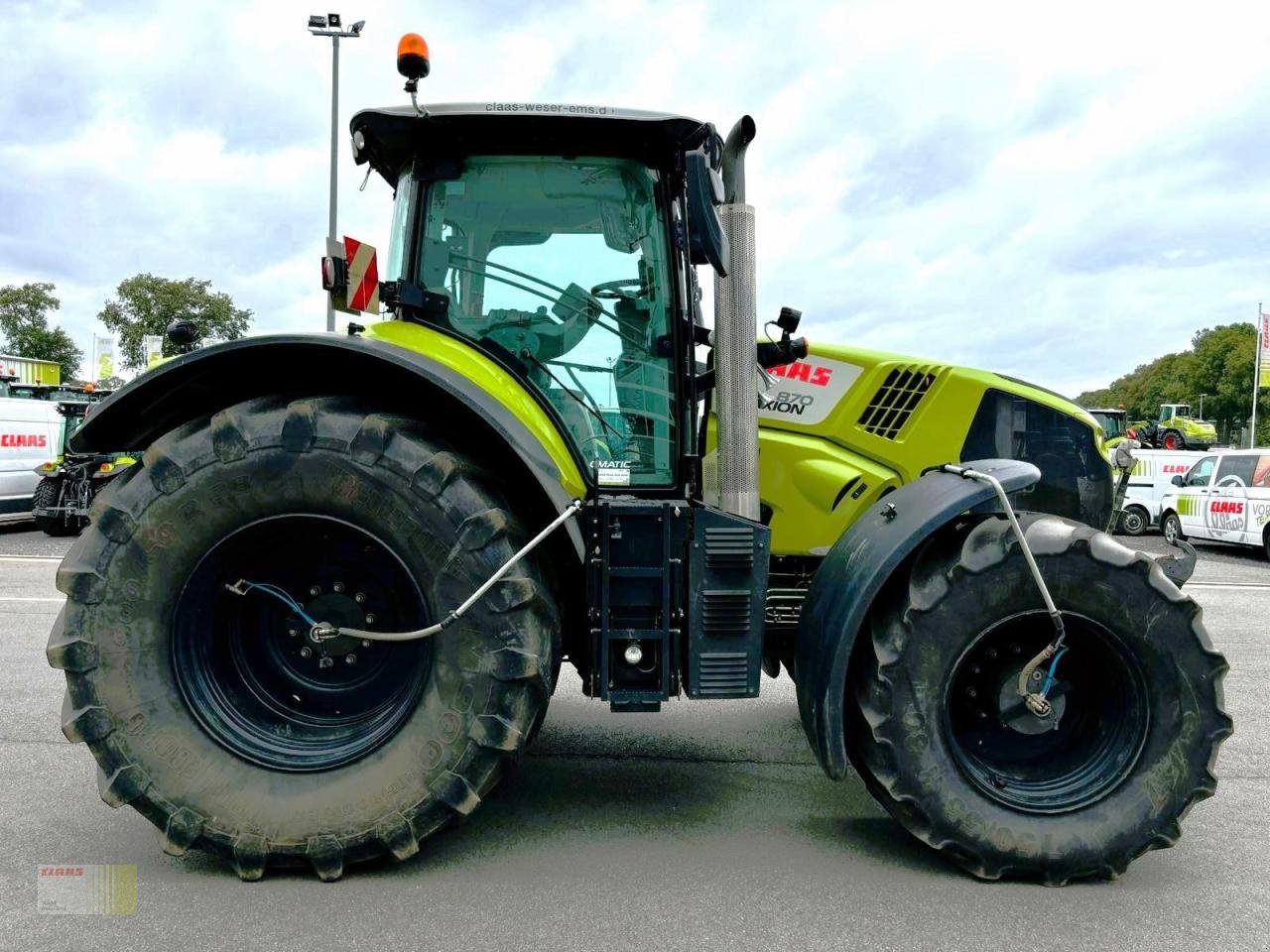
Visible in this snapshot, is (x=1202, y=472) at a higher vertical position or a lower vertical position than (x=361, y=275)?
lower

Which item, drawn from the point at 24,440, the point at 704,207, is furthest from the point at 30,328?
the point at 704,207

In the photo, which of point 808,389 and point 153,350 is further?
point 153,350

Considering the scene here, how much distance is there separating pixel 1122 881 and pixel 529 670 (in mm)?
2064

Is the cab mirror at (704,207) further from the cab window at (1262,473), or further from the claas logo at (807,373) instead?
the cab window at (1262,473)

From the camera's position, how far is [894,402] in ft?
13.3

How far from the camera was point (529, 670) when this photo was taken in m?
2.86

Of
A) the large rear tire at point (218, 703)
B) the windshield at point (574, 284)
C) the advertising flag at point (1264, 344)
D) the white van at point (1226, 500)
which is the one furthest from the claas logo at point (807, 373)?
the advertising flag at point (1264, 344)

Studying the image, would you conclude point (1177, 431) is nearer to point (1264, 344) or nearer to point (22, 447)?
point (1264, 344)

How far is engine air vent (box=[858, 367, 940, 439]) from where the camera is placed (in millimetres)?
4035

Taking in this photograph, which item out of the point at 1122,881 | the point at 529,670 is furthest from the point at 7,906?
the point at 1122,881

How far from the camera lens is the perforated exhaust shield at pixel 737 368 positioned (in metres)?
3.34

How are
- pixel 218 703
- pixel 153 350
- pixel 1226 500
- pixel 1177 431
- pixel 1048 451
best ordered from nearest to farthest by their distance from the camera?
pixel 218 703
pixel 1048 451
pixel 153 350
pixel 1226 500
pixel 1177 431

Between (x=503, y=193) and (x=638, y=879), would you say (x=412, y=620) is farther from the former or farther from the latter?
(x=503, y=193)

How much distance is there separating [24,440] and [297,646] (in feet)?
51.7
